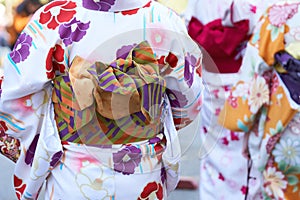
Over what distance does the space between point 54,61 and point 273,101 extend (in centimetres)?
124

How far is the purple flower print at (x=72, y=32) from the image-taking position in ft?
7.09

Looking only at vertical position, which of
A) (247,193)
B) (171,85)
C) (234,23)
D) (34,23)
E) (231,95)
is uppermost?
(34,23)

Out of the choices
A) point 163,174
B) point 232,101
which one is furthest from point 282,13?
point 163,174

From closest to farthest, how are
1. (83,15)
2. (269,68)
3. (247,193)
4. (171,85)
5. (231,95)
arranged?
1. (83,15)
2. (171,85)
3. (269,68)
4. (231,95)
5. (247,193)

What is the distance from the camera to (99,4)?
2.19m

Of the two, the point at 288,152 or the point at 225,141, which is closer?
the point at 288,152

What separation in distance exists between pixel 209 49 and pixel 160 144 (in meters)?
1.29

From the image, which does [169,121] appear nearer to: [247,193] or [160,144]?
[160,144]

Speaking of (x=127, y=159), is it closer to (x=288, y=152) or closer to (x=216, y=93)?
(x=288, y=152)

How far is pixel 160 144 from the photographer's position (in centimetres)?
235

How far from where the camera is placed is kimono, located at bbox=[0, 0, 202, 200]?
7.13ft

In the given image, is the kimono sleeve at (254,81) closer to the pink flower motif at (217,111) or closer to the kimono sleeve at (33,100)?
the pink flower motif at (217,111)

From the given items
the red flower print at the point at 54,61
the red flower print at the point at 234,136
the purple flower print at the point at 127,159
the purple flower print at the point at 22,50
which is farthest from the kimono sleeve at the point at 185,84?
the red flower print at the point at 234,136

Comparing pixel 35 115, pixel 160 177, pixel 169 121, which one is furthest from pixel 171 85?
pixel 35 115
